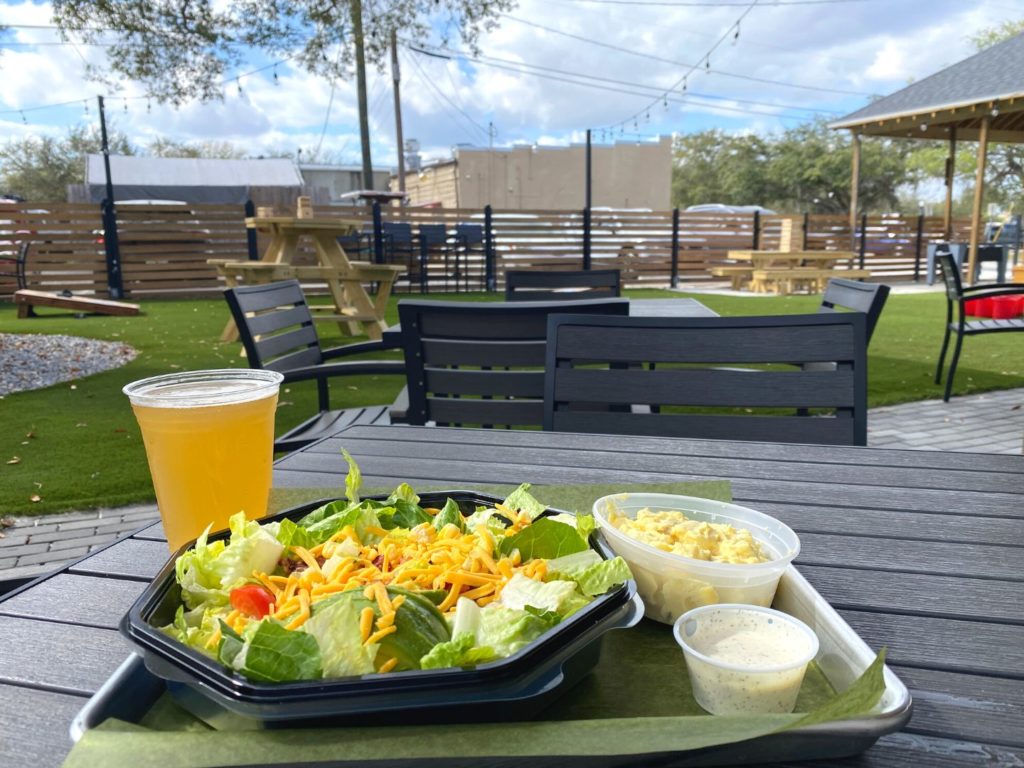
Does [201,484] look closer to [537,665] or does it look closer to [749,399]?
[537,665]

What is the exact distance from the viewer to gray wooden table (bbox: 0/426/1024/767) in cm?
62

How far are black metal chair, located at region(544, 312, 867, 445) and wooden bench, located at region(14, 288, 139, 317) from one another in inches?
393

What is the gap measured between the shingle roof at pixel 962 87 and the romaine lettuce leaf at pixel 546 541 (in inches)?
573

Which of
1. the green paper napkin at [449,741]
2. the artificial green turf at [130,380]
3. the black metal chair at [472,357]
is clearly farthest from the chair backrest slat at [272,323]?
the green paper napkin at [449,741]

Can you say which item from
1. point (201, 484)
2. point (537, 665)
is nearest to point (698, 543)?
point (537, 665)

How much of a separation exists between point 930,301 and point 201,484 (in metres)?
13.5

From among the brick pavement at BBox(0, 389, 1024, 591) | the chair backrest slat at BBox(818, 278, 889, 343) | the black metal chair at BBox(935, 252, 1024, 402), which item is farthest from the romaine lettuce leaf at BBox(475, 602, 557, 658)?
the black metal chair at BBox(935, 252, 1024, 402)

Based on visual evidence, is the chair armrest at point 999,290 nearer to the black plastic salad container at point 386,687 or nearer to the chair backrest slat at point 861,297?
the chair backrest slat at point 861,297

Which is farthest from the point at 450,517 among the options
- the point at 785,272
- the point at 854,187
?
the point at 854,187

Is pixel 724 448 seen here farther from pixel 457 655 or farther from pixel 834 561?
pixel 457 655

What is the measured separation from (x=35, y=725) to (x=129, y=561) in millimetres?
369

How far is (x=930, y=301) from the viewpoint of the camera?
12.1 metres

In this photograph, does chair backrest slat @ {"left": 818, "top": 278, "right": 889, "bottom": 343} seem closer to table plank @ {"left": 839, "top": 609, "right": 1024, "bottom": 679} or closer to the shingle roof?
table plank @ {"left": 839, "top": 609, "right": 1024, "bottom": 679}

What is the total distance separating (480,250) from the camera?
49.0ft
